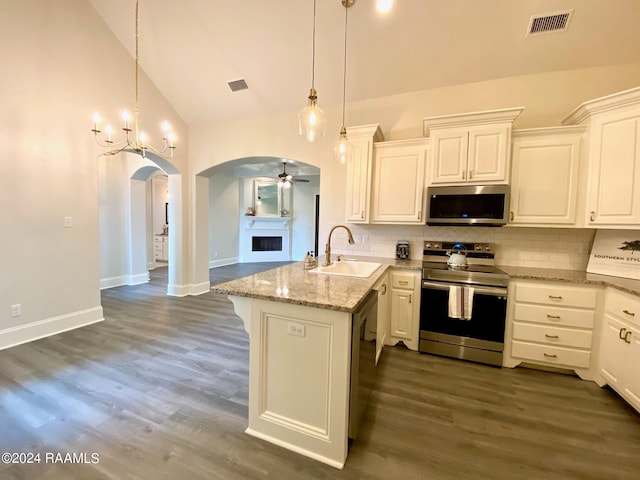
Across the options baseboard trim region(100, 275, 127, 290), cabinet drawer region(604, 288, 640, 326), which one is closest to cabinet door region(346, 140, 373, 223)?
cabinet drawer region(604, 288, 640, 326)

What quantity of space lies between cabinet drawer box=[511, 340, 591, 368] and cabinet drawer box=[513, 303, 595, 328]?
24 cm

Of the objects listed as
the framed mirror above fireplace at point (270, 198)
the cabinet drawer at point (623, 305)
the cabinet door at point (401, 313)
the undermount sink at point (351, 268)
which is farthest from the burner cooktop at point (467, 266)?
the framed mirror above fireplace at point (270, 198)

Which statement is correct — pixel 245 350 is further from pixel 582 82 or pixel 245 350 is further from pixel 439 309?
pixel 582 82

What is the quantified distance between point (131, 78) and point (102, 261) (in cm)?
342

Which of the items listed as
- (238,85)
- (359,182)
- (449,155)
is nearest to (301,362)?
(359,182)

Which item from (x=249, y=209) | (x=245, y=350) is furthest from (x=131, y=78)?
(x=249, y=209)

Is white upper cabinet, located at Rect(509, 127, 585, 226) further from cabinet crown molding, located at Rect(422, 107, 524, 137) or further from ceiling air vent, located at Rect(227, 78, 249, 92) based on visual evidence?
ceiling air vent, located at Rect(227, 78, 249, 92)

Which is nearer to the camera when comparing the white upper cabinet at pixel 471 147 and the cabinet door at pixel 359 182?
the white upper cabinet at pixel 471 147

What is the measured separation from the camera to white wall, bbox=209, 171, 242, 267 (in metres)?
7.64

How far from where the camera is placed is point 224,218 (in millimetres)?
8016

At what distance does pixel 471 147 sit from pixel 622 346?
2.06 metres

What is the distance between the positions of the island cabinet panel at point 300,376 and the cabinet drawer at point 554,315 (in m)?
2.08

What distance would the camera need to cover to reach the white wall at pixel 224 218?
7.64m

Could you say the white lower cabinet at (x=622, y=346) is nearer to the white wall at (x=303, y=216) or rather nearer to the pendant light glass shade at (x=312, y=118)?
the pendant light glass shade at (x=312, y=118)
